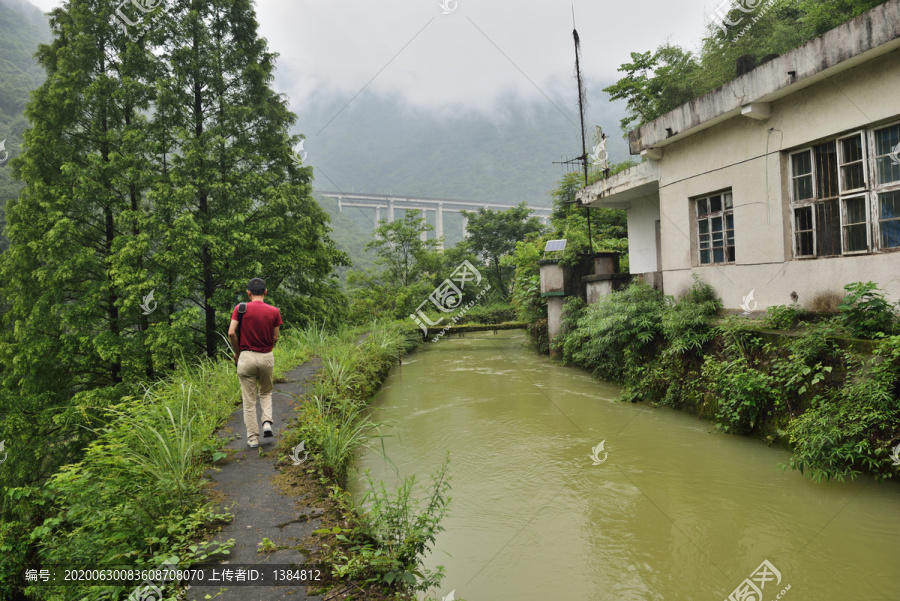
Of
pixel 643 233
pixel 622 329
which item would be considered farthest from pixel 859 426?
pixel 643 233

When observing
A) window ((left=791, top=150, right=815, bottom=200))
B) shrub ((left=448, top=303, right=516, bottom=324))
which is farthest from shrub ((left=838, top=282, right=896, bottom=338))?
shrub ((left=448, top=303, right=516, bottom=324))

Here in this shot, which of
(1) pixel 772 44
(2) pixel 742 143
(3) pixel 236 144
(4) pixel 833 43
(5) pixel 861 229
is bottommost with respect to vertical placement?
(5) pixel 861 229

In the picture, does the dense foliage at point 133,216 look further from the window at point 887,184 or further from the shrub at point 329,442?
the window at point 887,184

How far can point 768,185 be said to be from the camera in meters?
7.19

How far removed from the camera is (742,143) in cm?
764

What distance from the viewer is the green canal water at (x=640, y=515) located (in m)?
3.41

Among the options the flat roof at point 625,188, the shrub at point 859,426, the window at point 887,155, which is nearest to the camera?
the shrub at point 859,426

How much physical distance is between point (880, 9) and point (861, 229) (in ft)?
8.09

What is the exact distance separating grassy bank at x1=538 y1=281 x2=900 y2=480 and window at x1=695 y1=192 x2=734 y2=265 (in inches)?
22.9

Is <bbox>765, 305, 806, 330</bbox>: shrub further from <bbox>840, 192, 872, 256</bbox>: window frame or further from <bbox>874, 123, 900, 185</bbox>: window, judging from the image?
<bbox>874, 123, 900, 185</bbox>: window

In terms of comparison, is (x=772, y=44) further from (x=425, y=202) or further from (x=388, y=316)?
(x=425, y=202)

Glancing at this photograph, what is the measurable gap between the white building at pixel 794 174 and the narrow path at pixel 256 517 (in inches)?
269

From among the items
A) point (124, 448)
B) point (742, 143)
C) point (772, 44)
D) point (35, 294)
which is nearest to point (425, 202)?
point (772, 44)

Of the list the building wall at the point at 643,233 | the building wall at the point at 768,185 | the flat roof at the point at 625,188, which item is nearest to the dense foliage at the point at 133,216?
the flat roof at the point at 625,188
